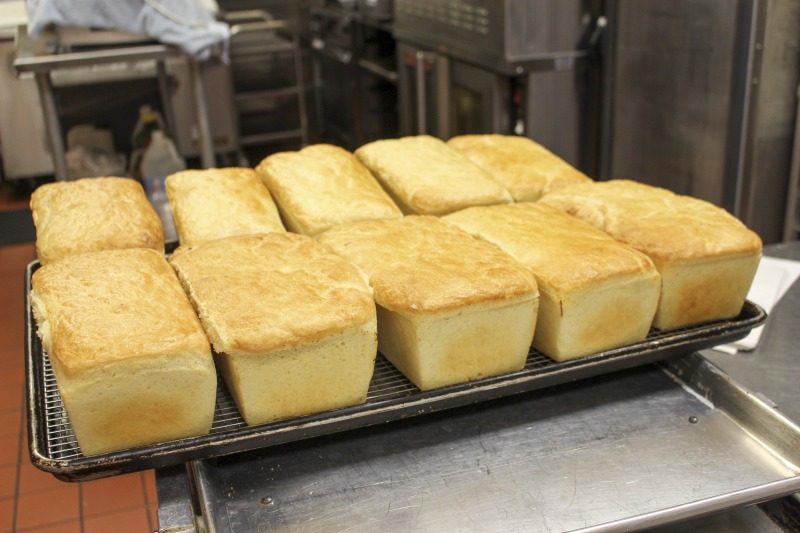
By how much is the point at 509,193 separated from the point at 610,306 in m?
0.49

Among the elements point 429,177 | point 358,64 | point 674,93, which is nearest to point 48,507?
point 429,177

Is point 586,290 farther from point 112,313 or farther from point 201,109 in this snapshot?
point 201,109

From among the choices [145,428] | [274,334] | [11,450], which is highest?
[274,334]

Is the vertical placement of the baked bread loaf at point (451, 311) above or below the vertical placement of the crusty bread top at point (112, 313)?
below

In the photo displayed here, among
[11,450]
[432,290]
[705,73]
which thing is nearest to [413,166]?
[432,290]

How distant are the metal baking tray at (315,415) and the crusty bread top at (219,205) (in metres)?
0.35

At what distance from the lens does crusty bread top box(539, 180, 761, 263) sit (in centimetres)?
139

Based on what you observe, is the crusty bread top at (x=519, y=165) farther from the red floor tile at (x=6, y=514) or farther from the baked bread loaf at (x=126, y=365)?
the red floor tile at (x=6, y=514)

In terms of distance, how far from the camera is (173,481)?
124 cm

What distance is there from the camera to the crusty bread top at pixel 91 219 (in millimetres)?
1453

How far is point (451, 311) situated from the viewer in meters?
1.22

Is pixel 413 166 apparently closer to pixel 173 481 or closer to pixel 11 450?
pixel 173 481

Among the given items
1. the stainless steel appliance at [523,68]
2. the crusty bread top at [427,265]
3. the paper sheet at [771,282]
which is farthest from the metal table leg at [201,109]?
the paper sheet at [771,282]

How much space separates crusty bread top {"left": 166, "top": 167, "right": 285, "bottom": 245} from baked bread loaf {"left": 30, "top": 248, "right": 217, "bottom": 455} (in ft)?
1.16
